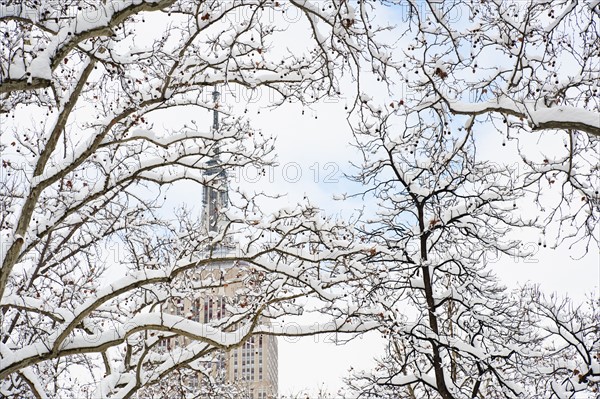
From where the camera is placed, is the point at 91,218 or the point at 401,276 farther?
the point at 401,276

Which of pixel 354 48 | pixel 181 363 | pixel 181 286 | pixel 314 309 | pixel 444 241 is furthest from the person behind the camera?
pixel 444 241

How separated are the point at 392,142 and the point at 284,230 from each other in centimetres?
251

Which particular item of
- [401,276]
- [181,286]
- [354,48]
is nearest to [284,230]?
[181,286]

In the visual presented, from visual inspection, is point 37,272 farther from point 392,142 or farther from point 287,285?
point 392,142

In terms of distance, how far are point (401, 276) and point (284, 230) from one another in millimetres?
2342

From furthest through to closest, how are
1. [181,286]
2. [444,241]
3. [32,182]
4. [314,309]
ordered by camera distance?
[444,241], [314,309], [181,286], [32,182]

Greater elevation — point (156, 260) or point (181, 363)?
point (156, 260)

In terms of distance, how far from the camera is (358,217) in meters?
7.96

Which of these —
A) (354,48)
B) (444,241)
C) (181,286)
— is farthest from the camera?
(444,241)

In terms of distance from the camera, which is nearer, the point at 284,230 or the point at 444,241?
the point at 284,230

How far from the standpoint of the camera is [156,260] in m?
8.71

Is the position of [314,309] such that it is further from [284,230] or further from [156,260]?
[156,260]

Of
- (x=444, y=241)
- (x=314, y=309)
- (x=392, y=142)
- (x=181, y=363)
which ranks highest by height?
(x=392, y=142)

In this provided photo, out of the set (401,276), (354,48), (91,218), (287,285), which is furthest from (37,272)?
(354,48)
